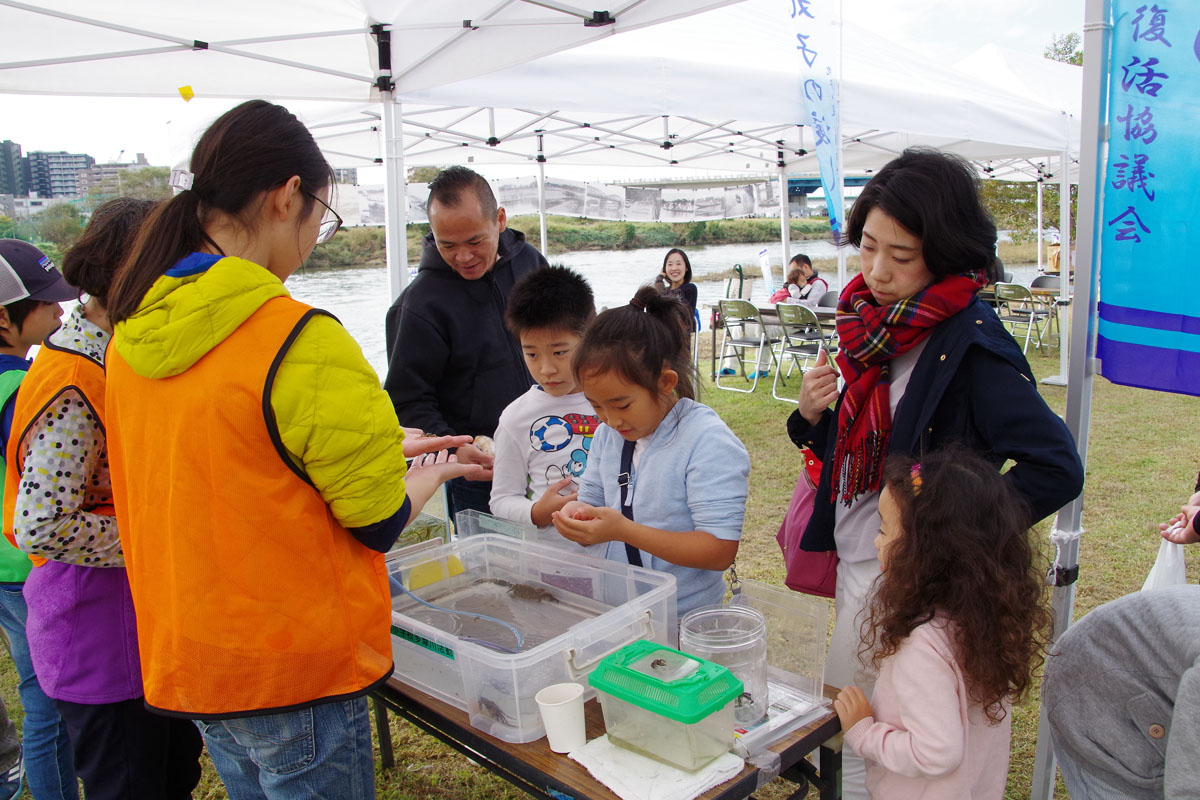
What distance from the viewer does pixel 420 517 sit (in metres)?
2.20

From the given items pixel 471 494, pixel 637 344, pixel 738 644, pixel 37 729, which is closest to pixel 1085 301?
pixel 637 344

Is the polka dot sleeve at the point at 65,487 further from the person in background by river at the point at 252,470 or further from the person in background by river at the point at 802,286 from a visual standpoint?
the person in background by river at the point at 802,286

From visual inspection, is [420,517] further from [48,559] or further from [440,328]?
[48,559]

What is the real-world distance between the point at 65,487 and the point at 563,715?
1037mm

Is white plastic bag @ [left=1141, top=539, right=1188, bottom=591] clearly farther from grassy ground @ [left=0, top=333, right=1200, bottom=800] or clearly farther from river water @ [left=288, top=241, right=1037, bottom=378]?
river water @ [left=288, top=241, right=1037, bottom=378]

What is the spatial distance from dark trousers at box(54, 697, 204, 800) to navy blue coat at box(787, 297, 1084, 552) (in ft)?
5.33

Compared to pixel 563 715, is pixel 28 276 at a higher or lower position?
higher

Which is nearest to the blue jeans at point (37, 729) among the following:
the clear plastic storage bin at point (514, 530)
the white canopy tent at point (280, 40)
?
the clear plastic storage bin at point (514, 530)

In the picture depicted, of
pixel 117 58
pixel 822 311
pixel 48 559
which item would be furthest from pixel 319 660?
pixel 822 311

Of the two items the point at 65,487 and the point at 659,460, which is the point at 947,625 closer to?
the point at 659,460

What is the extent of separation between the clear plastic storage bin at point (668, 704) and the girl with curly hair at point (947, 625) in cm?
30

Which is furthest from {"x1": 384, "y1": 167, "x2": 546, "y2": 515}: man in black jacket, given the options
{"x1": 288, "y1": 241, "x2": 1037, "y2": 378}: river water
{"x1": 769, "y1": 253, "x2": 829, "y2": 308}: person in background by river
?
{"x1": 769, "y1": 253, "x2": 829, "y2": 308}: person in background by river

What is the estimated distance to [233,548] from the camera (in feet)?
3.56

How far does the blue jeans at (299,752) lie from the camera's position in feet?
3.87
